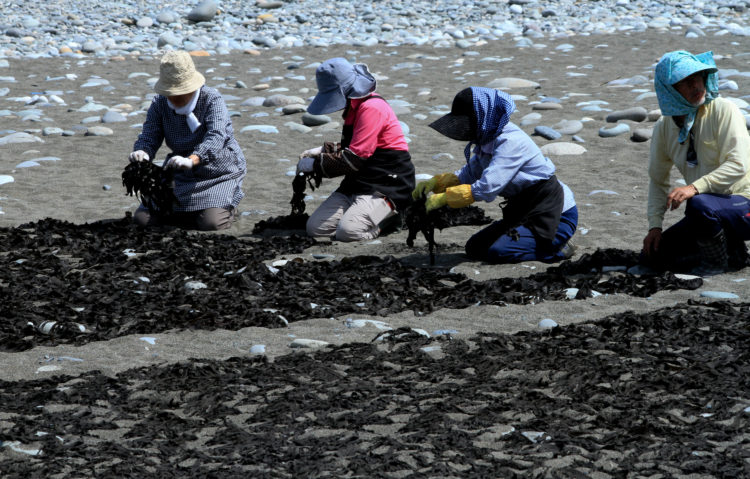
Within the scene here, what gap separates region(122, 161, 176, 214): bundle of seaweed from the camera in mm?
6527

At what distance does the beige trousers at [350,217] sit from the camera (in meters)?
6.25

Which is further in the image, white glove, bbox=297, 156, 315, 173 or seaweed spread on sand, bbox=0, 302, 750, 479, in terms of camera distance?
white glove, bbox=297, 156, 315, 173

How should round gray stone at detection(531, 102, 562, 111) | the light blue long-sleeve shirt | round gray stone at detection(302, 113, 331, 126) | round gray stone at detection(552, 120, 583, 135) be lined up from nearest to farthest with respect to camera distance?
the light blue long-sleeve shirt → round gray stone at detection(552, 120, 583, 135) → round gray stone at detection(302, 113, 331, 126) → round gray stone at detection(531, 102, 562, 111)

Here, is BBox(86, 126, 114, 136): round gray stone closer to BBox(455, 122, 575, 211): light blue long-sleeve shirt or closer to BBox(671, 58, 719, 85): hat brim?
BBox(455, 122, 575, 211): light blue long-sleeve shirt

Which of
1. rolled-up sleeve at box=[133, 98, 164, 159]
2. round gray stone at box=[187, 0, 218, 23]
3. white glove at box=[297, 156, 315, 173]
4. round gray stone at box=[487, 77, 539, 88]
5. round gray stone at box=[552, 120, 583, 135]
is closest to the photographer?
white glove at box=[297, 156, 315, 173]

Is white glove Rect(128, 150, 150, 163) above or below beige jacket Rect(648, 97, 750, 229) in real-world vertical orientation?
below

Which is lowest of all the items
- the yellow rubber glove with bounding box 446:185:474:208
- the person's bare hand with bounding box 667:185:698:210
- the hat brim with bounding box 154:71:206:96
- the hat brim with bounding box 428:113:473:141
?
the yellow rubber glove with bounding box 446:185:474:208

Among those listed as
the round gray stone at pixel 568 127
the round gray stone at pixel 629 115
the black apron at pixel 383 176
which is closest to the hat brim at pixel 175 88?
the black apron at pixel 383 176

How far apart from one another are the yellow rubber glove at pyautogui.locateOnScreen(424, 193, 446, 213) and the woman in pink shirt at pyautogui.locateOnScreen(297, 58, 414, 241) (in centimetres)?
92

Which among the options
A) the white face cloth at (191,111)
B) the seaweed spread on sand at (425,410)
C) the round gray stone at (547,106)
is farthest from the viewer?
the round gray stone at (547,106)

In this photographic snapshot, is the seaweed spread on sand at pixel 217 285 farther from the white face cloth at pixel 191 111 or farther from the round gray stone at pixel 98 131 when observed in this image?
the round gray stone at pixel 98 131

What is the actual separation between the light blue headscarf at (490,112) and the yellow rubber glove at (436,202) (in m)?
0.43

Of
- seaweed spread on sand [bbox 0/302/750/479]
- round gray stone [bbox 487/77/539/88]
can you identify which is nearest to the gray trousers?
seaweed spread on sand [bbox 0/302/750/479]

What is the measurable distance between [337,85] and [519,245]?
64.6 inches
